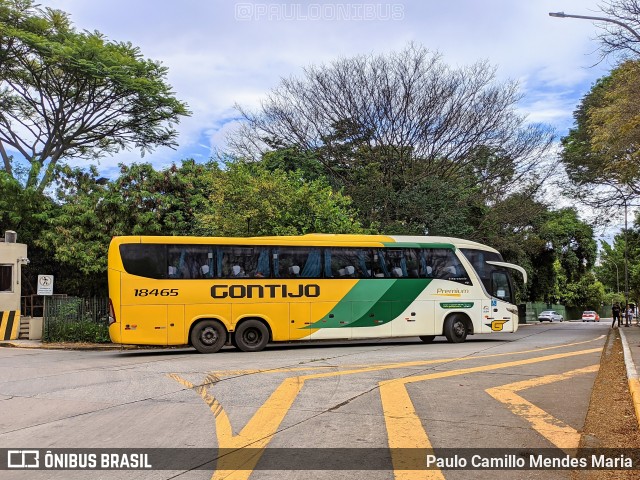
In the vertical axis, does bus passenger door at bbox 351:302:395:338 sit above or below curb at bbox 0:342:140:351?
above

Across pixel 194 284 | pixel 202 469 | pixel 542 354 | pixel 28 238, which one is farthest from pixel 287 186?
pixel 202 469

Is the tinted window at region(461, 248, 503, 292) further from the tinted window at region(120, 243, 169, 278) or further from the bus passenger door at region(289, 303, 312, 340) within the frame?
the tinted window at region(120, 243, 169, 278)

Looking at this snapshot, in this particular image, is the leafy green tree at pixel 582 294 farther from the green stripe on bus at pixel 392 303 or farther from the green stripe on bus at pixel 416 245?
the green stripe on bus at pixel 392 303

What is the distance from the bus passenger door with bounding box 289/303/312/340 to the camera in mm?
17812

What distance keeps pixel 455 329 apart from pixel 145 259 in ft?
33.1

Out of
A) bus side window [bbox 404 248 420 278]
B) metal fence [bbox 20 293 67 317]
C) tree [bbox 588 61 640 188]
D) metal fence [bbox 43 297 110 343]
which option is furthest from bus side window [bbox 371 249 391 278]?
metal fence [bbox 20 293 67 317]

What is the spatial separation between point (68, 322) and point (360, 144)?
16845 mm

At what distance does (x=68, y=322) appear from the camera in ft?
72.0

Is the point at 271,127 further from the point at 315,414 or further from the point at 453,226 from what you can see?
the point at 315,414

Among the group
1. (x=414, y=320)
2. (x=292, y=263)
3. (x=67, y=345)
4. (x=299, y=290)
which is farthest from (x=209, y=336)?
(x=414, y=320)

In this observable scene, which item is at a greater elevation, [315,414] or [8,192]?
[8,192]

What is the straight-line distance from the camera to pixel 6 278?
24.9 m

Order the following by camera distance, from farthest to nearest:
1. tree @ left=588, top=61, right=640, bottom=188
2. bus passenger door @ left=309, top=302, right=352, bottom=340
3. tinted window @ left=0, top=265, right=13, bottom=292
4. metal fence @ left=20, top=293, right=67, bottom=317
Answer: metal fence @ left=20, top=293, right=67, bottom=317, tinted window @ left=0, top=265, right=13, bottom=292, bus passenger door @ left=309, top=302, right=352, bottom=340, tree @ left=588, top=61, right=640, bottom=188

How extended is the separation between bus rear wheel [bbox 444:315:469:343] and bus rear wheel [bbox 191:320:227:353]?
24.0 ft
